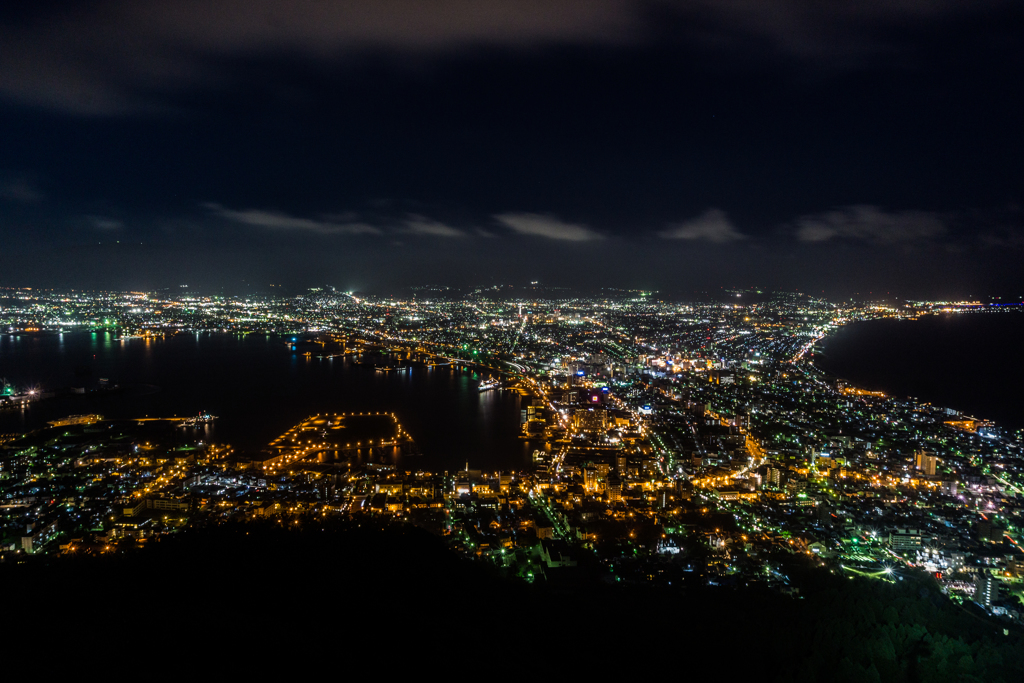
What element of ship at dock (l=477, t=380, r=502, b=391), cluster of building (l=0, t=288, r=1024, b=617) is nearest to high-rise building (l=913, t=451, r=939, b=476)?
cluster of building (l=0, t=288, r=1024, b=617)

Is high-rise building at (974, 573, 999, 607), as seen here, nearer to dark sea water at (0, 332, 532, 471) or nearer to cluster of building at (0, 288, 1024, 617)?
cluster of building at (0, 288, 1024, 617)

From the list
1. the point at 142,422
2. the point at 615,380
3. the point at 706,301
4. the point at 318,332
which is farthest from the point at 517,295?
the point at 142,422

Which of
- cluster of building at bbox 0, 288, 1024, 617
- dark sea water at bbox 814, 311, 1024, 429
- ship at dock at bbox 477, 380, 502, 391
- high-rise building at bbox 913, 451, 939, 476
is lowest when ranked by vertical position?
cluster of building at bbox 0, 288, 1024, 617

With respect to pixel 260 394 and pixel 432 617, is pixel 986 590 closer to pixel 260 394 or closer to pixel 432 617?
pixel 432 617

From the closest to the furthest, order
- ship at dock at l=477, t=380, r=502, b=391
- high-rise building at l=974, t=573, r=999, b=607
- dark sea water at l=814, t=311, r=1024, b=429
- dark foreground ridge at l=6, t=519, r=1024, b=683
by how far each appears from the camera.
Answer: dark foreground ridge at l=6, t=519, r=1024, b=683
high-rise building at l=974, t=573, r=999, b=607
dark sea water at l=814, t=311, r=1024, b=429
ship at dock at l=477, t=380, r=502, b=391

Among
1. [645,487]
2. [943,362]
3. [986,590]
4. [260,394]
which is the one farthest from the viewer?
[943,362]

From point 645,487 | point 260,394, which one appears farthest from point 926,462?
point 260,394
